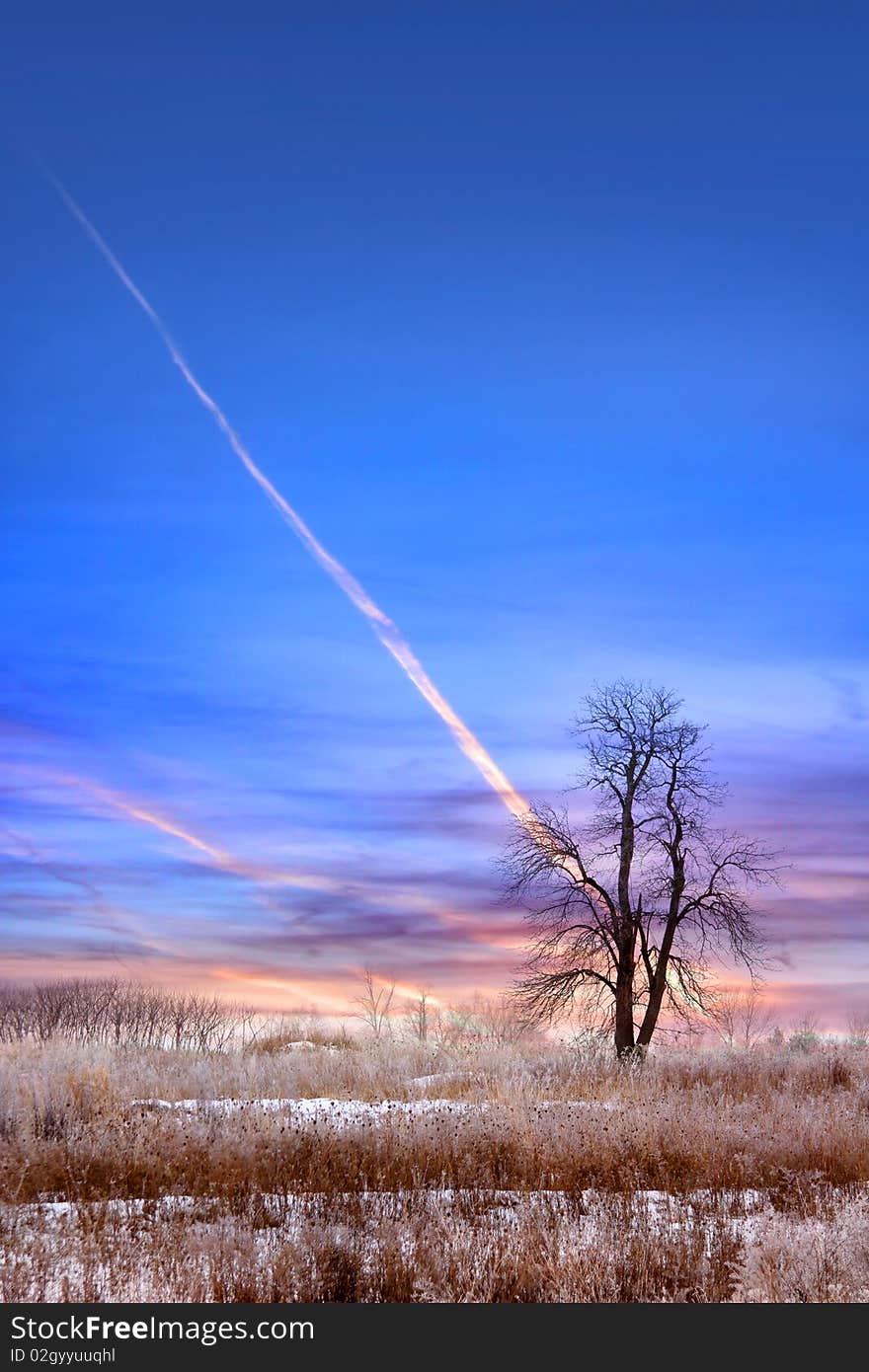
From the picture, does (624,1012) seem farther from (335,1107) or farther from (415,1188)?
(415,1188)

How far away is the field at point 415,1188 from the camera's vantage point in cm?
786

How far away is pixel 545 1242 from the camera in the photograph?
29.3ft

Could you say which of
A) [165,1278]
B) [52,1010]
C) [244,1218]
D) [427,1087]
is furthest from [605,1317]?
[52,1010]

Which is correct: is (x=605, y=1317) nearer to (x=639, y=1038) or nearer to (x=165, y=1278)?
(x=165, y=1278)

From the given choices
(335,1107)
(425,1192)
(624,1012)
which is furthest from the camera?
(624,1012)

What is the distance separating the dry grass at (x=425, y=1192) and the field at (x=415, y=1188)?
32 mm

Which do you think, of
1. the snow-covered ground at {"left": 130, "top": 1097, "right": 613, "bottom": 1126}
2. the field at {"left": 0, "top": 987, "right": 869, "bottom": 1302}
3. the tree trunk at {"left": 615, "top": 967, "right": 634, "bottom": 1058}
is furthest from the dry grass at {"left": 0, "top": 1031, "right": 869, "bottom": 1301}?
the tree trunk at {"left": 615, "top": 967, "right": 634, "bottom": 1058}

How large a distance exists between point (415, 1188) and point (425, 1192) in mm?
286

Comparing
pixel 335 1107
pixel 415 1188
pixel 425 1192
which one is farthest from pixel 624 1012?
pixel 425 1192

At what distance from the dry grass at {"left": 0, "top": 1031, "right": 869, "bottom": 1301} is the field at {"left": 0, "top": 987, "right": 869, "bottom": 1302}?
0.11 ft

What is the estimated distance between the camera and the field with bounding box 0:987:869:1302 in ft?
25.8

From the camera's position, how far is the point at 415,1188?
11.2m

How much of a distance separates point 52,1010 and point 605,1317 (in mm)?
30778

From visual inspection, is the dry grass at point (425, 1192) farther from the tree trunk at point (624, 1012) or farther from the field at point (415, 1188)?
the tree trunk at point (624, 1012)
